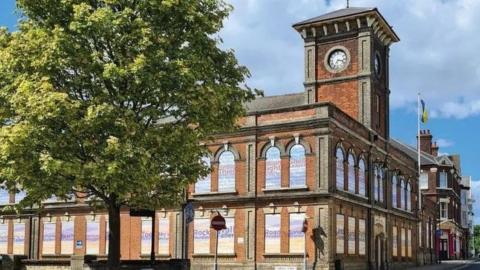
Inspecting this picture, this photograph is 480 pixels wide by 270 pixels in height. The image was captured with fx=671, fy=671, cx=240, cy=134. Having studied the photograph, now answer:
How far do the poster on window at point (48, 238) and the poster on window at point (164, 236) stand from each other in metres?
9.17

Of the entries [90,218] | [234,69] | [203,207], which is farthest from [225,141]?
[234,69]

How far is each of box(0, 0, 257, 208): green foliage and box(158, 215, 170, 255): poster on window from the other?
21.0 m

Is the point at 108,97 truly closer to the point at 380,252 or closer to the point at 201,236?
the point at 201,236

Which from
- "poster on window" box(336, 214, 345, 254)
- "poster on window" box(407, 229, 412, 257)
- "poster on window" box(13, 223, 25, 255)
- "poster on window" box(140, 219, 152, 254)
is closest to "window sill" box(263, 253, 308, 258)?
"poster on window" box(336, 214, 345, 254)

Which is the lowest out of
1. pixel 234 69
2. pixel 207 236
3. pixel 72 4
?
pixel 207 236

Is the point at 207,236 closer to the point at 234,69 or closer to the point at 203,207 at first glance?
the point at 203,207

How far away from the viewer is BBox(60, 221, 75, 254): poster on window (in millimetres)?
45612

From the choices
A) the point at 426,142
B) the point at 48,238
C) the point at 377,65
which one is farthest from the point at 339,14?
the point at 426,142

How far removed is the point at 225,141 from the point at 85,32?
21.2 meters

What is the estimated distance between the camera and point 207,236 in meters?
39.9

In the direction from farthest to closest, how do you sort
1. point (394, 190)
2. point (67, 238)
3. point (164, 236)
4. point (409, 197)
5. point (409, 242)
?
1. point (409, 197)
2. point (409, 242)
3. point (394, 190)
4. point (67, 238)
5. point (164, 236)

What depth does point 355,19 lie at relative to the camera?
144ft

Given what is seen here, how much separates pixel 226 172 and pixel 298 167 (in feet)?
15.7

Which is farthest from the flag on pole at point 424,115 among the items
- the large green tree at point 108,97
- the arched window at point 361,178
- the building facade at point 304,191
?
the large green tree at point 108,97
